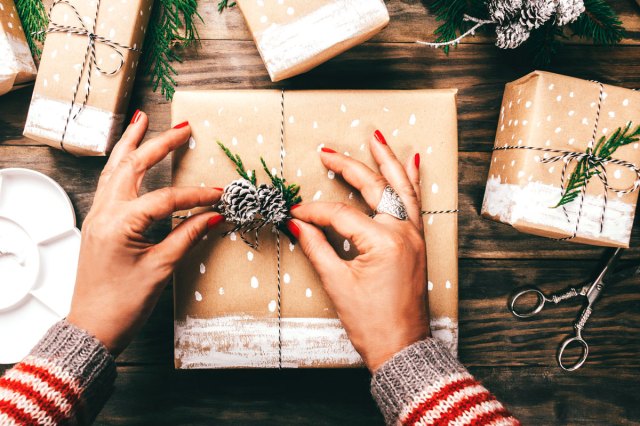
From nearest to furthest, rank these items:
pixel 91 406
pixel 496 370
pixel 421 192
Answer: pixel 91 406
pixel 421 192
pixel 496 370

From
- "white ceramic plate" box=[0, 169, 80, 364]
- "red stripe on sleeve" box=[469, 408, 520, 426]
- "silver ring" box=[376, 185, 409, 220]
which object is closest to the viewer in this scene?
"red stripe on sleeve" box=[469, 408, 520, 426]

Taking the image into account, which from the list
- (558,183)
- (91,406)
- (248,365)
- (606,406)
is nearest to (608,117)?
(558,183)

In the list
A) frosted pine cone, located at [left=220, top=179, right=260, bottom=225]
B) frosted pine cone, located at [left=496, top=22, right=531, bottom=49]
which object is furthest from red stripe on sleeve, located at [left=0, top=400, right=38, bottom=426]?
frosted pine cone, located at [left=496, top=22, right=531, bottom=49]

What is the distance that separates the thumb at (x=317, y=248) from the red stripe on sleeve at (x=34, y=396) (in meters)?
0.37

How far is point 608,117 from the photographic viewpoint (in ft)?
2.31

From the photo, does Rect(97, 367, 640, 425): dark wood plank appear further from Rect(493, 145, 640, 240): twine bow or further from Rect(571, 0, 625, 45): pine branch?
Rect(571, 0, 625, 45): pine branch

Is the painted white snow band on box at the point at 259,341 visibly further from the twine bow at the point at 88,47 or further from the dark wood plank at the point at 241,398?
the twine bow at the point at 88,47

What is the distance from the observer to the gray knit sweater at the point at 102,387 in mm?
Result: 526

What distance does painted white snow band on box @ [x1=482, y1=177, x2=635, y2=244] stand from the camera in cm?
69

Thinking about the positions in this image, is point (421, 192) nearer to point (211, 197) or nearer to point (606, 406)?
point (211, 197)

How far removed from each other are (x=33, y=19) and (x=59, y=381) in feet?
2.05

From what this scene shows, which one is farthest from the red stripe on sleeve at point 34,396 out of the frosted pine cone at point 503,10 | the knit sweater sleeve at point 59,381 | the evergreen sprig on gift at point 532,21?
the frosted pine cone at point 503,10

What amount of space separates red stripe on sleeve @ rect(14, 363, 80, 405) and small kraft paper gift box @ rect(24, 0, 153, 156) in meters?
0.34

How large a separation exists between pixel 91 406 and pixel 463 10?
0.84m
